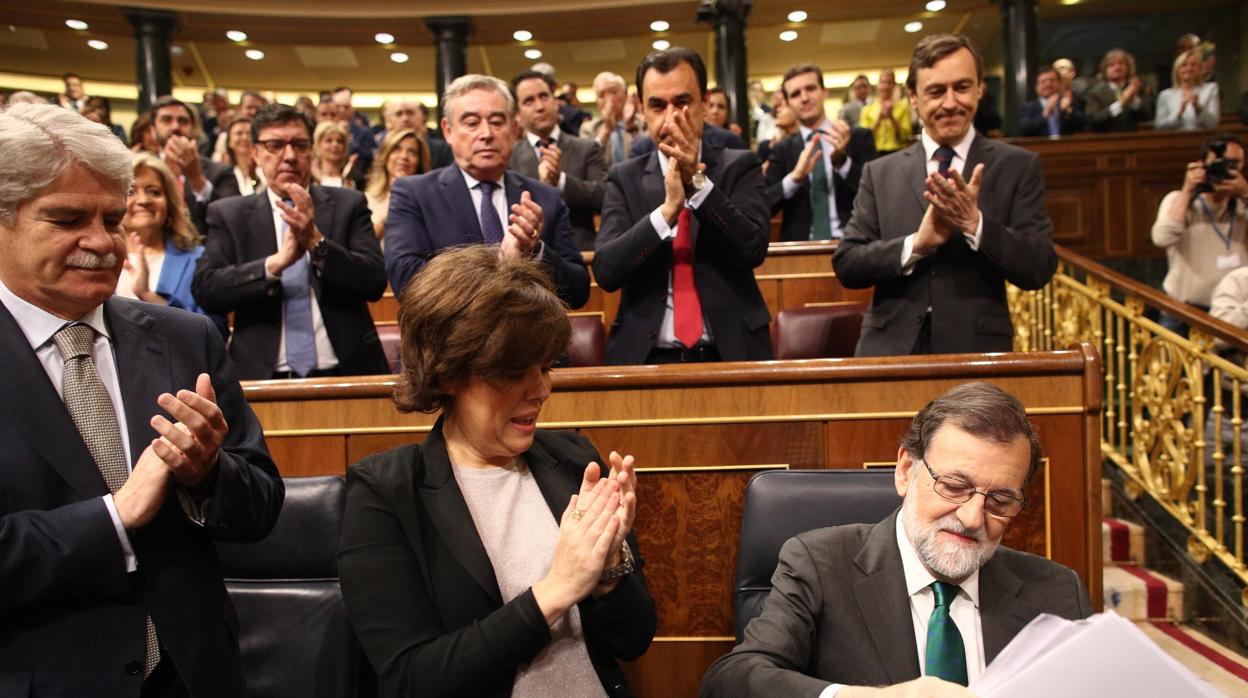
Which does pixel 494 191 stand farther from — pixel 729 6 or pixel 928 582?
pixel 729 6

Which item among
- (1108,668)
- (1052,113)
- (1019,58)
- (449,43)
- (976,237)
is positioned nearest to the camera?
(1108,668)

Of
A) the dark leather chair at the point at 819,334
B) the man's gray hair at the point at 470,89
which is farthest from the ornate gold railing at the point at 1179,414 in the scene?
the man's gray hair at the point at 470,89

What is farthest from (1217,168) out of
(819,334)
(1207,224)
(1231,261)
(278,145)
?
(278,145)

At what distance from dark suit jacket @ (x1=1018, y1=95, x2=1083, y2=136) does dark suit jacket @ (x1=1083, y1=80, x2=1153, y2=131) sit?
9 cm

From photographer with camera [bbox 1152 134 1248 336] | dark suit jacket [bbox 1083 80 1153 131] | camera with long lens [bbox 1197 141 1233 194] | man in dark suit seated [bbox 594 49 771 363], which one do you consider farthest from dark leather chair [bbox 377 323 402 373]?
dark suit jacket [bbox 1083 80 1153 131]

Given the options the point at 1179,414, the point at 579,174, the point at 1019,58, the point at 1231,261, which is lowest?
the point at 1179,414

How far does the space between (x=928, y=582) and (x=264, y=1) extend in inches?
395

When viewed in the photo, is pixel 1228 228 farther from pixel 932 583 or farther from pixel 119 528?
pixel 119 528

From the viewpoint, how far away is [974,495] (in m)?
1.47

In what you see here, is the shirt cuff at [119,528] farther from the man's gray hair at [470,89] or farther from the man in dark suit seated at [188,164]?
the man in dark suit seated at [188,164]

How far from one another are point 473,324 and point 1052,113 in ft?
24.9

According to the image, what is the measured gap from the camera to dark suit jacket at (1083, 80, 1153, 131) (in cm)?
774

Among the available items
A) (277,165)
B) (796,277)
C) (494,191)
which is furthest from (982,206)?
(277,165)

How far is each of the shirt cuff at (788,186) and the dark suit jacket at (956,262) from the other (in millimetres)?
2014
